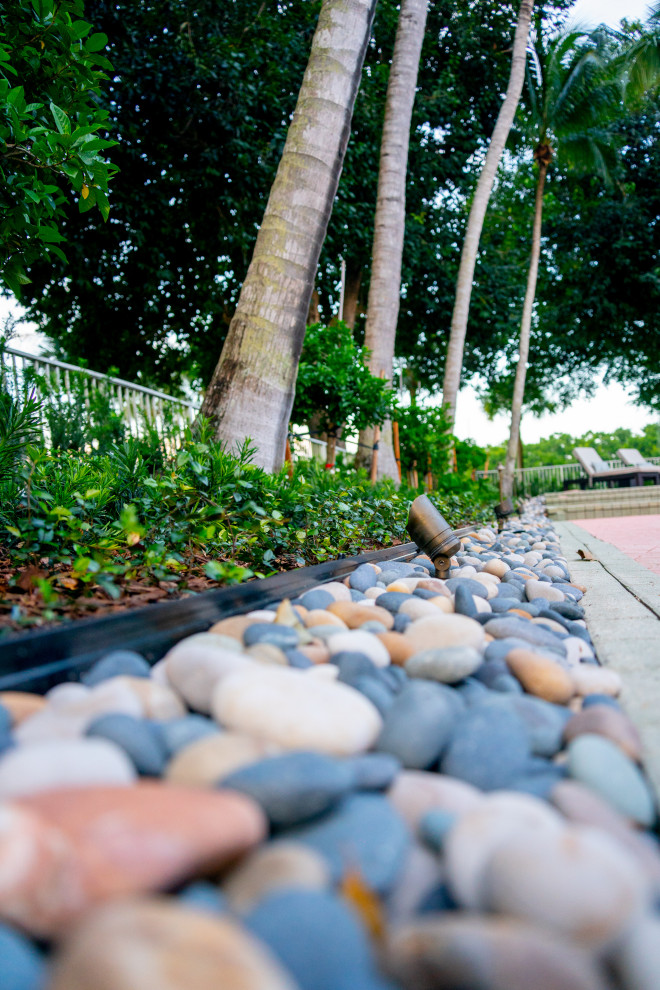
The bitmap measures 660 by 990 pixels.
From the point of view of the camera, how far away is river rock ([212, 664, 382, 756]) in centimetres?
113

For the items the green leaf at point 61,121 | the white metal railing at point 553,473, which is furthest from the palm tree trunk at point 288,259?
the white metal railing at point 553,473

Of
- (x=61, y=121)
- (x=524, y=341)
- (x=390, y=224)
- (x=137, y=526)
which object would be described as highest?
(x=524, y=341)

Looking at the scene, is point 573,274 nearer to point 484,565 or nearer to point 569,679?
point 484,565

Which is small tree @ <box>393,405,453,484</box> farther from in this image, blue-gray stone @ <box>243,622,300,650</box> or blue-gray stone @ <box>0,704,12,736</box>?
blue-gray stone @ <box>0,704,12,736</box>

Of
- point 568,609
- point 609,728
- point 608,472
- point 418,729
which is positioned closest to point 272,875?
point 418,729

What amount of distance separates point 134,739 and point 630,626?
1739 millimetres

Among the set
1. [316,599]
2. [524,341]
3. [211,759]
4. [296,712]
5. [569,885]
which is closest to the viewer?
[569,885]

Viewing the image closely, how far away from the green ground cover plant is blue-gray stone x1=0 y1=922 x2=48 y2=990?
989mm

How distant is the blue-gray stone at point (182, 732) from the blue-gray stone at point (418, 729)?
33 centimetres

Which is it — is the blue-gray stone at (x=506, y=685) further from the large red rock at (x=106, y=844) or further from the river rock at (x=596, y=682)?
the large red rock at (x=106, y=844)

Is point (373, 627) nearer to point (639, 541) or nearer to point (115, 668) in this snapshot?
point (115, 668)

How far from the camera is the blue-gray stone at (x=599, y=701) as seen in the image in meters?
1.43

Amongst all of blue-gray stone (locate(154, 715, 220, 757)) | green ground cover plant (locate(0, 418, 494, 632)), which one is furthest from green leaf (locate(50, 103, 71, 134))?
blue-gray stone (locate(154, 715, 220, 757))

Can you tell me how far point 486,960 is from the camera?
2.25 ft
